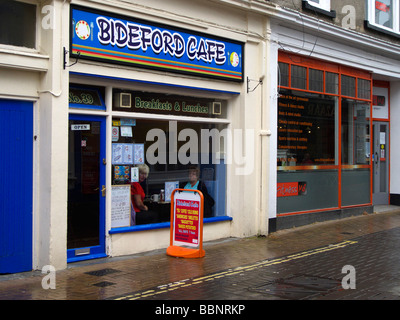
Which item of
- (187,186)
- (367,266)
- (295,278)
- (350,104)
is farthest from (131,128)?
(350,104)

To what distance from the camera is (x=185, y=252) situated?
28.3 feet

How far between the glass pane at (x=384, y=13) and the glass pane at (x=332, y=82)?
2.79m

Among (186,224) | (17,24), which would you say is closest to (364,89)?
(186,224)

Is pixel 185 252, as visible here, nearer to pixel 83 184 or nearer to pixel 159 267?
pixel 159 267

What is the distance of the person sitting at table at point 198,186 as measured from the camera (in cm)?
1023

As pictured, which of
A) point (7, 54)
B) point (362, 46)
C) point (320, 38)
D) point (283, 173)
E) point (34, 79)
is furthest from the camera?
point (362, 46)

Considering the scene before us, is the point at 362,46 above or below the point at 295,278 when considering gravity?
above

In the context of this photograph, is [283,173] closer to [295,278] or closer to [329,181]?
[329,181]

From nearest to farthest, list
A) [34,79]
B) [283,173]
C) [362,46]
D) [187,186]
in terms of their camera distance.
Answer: [34,79] < [187,186] < [283,173] < [362,46]

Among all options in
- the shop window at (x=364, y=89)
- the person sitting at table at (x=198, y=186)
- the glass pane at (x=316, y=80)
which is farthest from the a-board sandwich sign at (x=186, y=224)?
the shop window at (x=364, y=89)

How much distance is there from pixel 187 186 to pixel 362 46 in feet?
22.8

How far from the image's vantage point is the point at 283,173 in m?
11.7

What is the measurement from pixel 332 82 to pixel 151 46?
19.9 feet

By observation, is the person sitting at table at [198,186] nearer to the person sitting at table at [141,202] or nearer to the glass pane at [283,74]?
the person sitting at table at [141,202]
